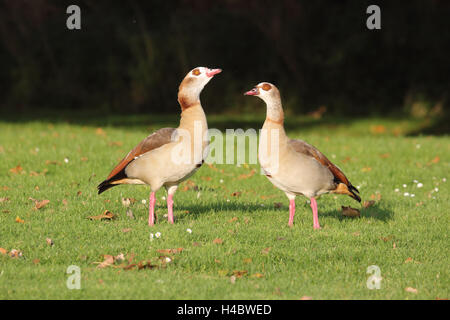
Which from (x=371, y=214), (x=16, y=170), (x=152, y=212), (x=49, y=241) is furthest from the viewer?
(x=16, y=170)

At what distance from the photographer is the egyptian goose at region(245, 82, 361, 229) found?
25.6 ft

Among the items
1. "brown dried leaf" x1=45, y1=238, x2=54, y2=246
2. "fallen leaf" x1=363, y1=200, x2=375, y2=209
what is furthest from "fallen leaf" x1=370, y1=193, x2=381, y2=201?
"brown dried leaf" x1=45, y1=238, x2=54, y2=246

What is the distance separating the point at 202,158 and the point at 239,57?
803 inches

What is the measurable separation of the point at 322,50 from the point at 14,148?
16824 mm

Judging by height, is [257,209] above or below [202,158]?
below

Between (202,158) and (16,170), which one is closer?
(202,158)

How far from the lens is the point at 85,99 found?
28109 mm

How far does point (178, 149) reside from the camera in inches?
306

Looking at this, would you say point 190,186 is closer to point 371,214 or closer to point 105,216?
point 105,216

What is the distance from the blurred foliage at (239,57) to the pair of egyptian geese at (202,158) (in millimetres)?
18422

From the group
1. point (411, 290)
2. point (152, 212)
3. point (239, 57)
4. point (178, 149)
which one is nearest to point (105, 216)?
point (152, 212)

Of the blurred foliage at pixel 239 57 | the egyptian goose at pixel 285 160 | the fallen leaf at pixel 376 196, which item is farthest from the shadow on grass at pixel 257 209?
the blurred foliage at pixel 239 57

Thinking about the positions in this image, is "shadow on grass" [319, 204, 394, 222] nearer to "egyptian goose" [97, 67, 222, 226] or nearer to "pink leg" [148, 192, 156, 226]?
"egyptian goose" [97, 67, 222, 226]
